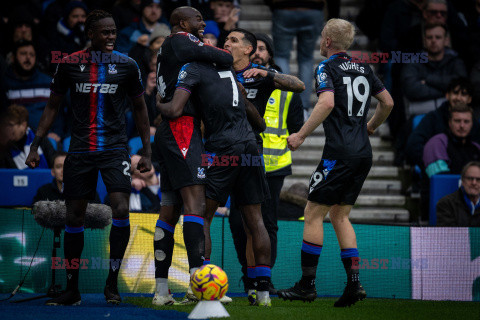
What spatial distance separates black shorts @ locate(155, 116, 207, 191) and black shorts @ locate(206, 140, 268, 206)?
12 centimetres

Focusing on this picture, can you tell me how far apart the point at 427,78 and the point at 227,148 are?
21.5ft

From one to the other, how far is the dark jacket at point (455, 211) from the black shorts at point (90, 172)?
4409 mm

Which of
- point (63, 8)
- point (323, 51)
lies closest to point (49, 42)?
point (63, 8)

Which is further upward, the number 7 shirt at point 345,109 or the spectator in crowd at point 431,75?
the spectator in crowd at point 431,75

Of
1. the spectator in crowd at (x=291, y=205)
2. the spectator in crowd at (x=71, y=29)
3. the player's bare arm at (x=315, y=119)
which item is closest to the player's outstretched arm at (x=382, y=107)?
the player's bare arm at (x=315, y=119)

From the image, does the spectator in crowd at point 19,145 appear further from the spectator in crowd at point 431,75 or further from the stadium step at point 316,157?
the spectator in crowd at point 431,75

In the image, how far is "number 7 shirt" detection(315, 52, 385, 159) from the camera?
7.00 metres

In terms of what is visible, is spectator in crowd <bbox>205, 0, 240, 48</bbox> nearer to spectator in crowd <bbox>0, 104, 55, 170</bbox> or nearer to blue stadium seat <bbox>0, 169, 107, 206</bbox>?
spectator in crowd <bbox>0, 104, 55, 170</bbox>

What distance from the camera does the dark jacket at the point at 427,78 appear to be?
40.6 ft

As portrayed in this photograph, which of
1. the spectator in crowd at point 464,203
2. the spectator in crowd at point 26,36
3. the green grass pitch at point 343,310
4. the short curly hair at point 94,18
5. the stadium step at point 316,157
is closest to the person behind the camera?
the green grass pitch at point 343,310

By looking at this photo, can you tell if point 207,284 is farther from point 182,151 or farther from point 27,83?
point 27,83

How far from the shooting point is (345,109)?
23.1 feet

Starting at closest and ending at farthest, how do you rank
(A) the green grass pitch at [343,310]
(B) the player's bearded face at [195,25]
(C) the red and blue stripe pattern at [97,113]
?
(A) the green grass pitch at [343,310], (B) the player's bearded face at [195,25], (C) the red and blue stripe pattern at [97,113]

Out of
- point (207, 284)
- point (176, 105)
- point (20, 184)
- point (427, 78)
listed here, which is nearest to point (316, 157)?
point (427, 78)
